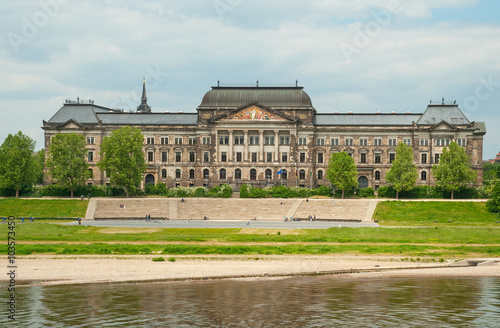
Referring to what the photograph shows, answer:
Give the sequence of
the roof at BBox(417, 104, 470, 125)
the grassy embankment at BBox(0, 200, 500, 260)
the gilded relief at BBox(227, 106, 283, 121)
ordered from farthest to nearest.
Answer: the roof at BBox(417, 104, 470, 125)
the gilded relief at BBox(227, 106, 283, 121)
the grassy embankment at BBox(0, 200, 500, 260)

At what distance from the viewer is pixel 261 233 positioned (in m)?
80.1

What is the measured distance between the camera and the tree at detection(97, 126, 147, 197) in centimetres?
12250

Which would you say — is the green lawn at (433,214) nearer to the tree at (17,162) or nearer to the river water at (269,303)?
the river water at (269,303)

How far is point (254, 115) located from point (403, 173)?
35.4 metres

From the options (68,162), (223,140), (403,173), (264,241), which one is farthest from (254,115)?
(264,241)

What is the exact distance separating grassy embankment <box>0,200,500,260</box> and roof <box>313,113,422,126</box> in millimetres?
51305

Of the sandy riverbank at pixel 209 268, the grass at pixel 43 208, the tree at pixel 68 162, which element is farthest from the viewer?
the tree at pixel 68 162

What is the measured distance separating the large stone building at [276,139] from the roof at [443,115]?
215 millimetres

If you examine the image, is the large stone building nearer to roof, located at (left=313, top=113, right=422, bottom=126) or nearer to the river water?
roof, located at (left=313, top=113, right=422, bottom=126)

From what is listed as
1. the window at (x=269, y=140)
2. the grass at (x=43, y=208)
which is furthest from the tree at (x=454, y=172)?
the grass at (x=43, y=208)

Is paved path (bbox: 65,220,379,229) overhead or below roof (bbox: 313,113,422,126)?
below

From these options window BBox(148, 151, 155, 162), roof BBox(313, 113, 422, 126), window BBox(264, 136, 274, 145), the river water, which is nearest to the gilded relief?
window BBox(264, 136, 274, 145)

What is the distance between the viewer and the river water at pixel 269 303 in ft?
118

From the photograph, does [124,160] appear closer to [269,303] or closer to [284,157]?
[284,157]
